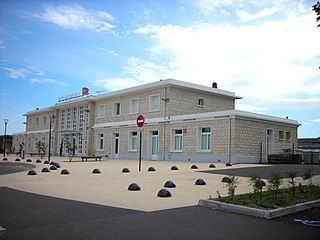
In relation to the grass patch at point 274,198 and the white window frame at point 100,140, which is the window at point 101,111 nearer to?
the white window frame at point 100,140

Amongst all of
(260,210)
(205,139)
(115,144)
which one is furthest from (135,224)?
(115,144)

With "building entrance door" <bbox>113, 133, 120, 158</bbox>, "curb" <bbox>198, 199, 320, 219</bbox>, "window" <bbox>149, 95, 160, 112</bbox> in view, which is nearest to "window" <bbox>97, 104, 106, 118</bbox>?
"building entrance door" <bbox>113, 133, 120, 158</bbox>

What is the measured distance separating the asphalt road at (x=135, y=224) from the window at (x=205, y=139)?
62.1 ft

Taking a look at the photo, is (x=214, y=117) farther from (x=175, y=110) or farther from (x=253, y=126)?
(x=175, y=110)

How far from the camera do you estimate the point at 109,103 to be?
3734cm

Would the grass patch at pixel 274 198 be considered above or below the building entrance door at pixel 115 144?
below

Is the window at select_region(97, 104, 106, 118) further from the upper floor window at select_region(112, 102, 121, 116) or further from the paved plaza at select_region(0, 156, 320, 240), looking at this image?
the paved plaza at select_region(0, 156, 320, 240)

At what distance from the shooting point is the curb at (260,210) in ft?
20.2

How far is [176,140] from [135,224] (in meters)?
23.3

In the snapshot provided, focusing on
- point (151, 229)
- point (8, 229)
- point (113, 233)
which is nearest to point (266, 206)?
point (151, 229)

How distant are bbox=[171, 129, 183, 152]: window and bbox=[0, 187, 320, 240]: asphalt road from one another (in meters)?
21.2

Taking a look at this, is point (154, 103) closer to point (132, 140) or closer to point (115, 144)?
point (132, 140)

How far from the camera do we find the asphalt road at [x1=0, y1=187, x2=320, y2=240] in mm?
4852

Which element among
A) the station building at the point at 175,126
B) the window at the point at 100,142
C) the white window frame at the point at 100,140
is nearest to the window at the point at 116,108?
the station building at the point at 175,126
